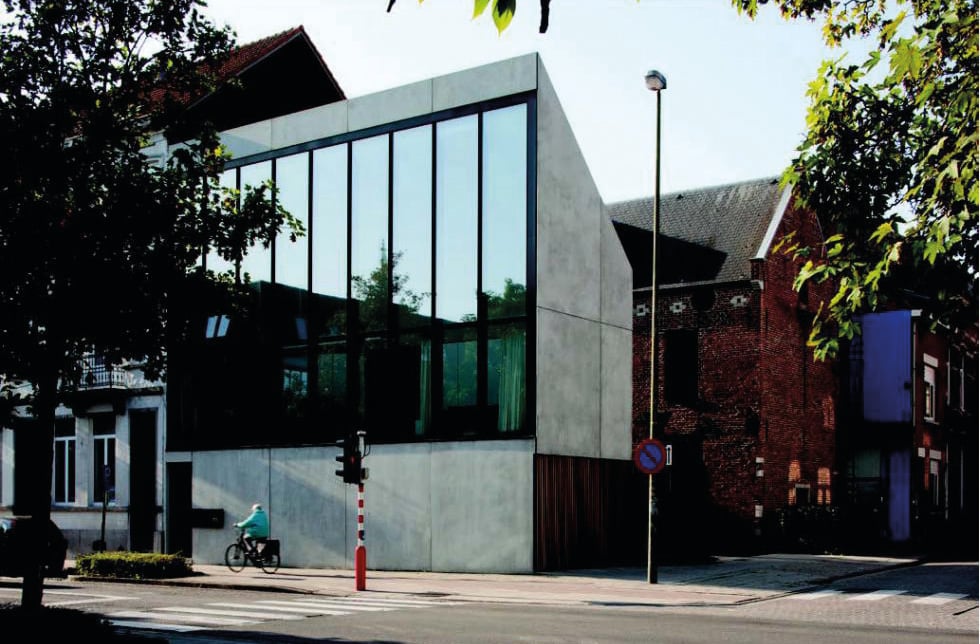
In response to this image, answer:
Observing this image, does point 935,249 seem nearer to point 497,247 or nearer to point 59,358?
point 59,358

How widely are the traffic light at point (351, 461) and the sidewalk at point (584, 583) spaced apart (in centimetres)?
195

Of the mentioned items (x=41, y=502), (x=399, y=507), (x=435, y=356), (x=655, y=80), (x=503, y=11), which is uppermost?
(x=655, y=80)

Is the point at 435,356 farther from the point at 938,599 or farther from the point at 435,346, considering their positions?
the point at 938,599

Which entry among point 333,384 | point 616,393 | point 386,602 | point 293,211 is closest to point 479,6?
point 386,602

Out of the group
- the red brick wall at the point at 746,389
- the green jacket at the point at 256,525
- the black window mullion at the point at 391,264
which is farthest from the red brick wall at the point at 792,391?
the green jacket at the point at 256,525

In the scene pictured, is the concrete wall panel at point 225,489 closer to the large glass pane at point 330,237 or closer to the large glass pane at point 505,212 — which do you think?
the large glass pane at point 330,237

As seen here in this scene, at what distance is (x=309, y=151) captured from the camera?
88.1 ft

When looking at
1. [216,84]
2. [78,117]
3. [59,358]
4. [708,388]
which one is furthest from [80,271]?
[708,388]

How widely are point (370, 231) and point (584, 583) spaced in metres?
9.68

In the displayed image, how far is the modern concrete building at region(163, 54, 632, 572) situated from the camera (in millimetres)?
23281

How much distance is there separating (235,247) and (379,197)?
1171 centimetres

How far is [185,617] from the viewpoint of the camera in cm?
1470

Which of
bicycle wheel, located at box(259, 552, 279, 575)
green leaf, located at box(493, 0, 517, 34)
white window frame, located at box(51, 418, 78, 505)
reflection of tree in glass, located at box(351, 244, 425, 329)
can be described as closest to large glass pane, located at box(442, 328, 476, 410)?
reflection of tree in glass, located at box(351, 244, 425, 329)

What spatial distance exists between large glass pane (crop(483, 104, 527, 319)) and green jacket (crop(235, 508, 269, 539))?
22.1 ft
